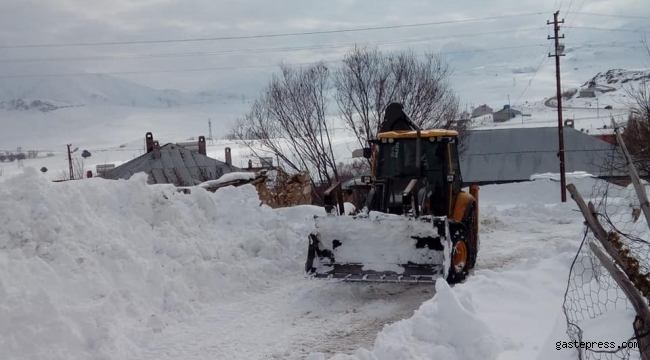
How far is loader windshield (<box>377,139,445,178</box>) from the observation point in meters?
9.92

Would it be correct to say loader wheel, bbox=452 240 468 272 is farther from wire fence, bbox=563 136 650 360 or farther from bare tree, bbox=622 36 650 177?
bare tree, bbox=622 36 650 177

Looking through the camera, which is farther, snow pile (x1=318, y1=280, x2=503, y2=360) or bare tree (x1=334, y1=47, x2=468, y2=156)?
bare tree (x1=334, y1=47, x2=468, y2=156)

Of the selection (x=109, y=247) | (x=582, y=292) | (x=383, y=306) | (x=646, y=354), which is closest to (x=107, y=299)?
(x=109, y=247)

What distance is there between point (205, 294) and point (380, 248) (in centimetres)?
255

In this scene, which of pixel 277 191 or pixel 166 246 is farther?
pixel 277 191

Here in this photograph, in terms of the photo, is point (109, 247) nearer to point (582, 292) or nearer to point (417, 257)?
point (417, 257)

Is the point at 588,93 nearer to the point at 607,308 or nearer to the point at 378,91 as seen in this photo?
the point at 378,91

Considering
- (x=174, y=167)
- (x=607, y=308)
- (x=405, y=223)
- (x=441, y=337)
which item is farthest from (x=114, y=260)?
(x=174, y=167)

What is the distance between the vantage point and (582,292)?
5.04m

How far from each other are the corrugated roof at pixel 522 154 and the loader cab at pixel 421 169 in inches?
1287

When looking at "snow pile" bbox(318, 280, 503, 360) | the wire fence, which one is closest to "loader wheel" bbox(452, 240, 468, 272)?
"snow pile" bbox(318, 280, 503, 360)

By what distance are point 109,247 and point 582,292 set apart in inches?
223

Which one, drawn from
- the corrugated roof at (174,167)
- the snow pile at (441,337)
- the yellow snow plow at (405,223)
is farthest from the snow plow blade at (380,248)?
the corrugated roof at (174,167)

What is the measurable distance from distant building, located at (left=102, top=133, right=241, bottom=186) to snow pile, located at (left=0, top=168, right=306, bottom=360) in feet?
58.5
